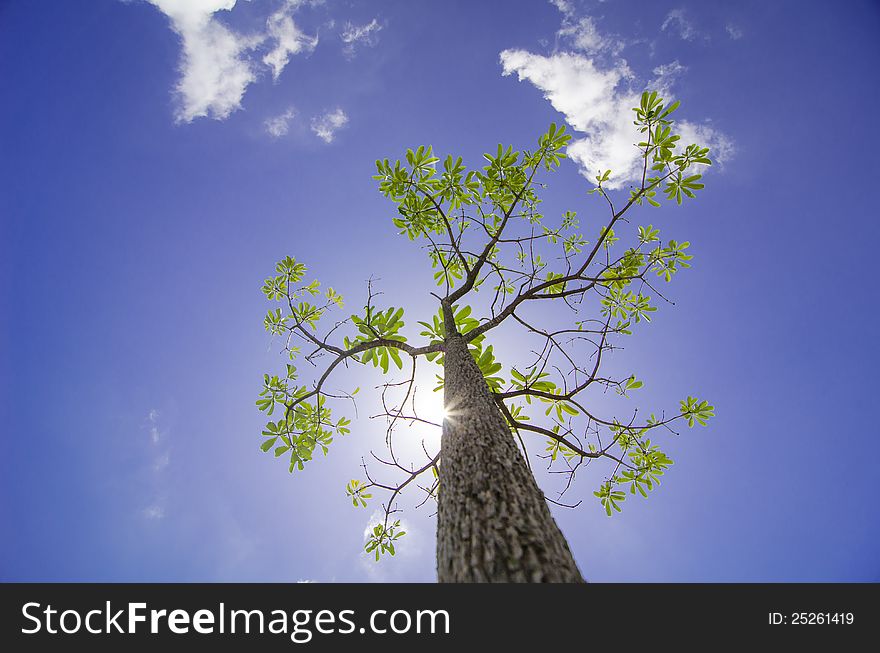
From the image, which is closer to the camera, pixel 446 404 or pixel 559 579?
pixel 559 579

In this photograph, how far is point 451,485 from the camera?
4.29 feet

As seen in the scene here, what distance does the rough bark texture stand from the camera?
92 cm

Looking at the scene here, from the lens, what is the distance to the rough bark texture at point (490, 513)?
0.92m

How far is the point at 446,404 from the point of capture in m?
1.92

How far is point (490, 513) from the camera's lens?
1.09 meters
